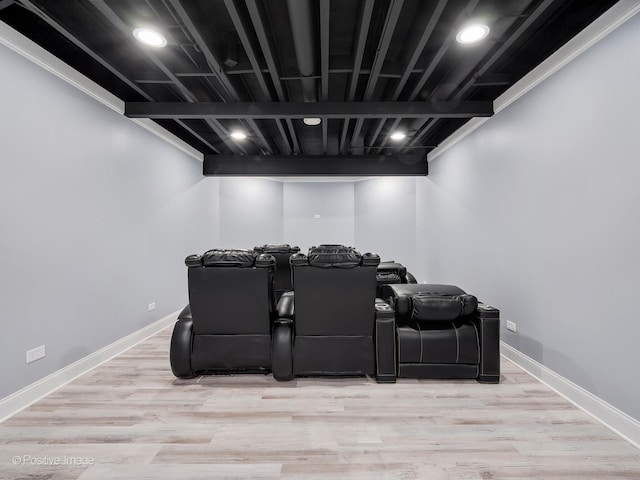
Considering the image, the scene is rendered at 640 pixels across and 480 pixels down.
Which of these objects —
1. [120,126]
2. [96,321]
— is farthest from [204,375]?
[120,126]

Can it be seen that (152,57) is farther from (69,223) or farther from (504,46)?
(504,46)

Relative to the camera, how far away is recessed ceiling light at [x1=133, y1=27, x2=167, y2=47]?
2.27m

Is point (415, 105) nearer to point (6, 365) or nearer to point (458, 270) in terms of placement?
point (458, 270)

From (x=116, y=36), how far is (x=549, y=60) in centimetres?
387

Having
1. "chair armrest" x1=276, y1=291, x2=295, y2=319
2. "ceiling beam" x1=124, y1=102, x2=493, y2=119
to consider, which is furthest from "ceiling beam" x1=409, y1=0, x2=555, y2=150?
"chair armrest" x1=276, y1=291, x2=295, y2=319

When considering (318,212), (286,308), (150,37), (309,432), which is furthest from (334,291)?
Answer: (318,212)

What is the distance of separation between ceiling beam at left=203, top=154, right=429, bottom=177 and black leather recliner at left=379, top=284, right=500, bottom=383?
3.73 m

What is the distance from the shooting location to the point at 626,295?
1895 mm

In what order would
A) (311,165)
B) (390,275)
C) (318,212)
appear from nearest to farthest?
(390,275), (311,165), (318,212)

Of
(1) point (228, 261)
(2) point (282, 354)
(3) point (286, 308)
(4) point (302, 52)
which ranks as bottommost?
(2) point (282, 354)

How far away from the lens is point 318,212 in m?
7.91

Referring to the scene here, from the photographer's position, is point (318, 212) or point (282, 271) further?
point (318, 212)

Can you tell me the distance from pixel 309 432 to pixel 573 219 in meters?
2.63

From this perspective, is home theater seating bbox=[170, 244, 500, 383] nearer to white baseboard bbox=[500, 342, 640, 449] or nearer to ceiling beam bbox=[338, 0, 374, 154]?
white baseboard bbox=[500, 342, 640, 449]
